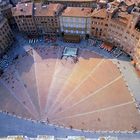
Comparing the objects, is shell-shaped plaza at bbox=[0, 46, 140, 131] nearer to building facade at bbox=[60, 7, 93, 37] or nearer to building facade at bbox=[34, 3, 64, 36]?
building facade at bbox=[60, 7, 93, 37]

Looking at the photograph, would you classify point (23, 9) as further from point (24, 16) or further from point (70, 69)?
point (70, 69)

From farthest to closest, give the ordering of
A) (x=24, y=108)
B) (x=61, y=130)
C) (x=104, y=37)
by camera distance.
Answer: (x=104, y=37) < (x=24, y=108) < (x=61, y=130)

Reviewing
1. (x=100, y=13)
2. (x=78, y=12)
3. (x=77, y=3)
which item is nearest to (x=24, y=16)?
(x=78, y=12)

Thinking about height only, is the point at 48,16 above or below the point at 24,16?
below

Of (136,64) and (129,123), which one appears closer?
(129,123)

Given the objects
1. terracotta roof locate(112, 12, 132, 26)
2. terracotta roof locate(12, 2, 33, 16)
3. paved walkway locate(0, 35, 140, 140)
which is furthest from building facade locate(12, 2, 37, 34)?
paved walkway locate(0, 35, 140, 140)

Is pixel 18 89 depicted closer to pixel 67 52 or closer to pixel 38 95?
pixel 38 95

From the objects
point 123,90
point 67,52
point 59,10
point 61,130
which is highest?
point 59,10

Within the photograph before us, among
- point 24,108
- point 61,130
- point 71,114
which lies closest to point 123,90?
point 71,114
